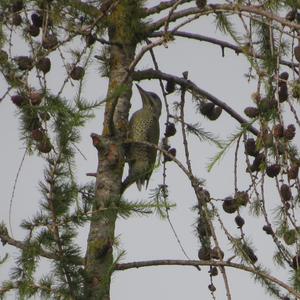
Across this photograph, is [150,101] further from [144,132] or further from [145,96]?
[144,132]

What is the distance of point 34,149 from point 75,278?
2.25ft

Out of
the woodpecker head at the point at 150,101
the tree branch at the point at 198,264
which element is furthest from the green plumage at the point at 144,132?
the tree branch at the point at 198,264

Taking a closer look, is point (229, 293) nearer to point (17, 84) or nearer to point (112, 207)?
point (112, 207)

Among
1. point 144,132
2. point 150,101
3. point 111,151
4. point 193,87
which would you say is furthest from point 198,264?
point 150,101

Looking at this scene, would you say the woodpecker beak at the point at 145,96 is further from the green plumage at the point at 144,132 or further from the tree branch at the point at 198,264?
the tree branch at the point at 198,264

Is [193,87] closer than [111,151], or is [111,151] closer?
[111,151]

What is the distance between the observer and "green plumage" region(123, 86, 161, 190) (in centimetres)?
538

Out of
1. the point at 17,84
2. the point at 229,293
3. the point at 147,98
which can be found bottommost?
the point at 229,293

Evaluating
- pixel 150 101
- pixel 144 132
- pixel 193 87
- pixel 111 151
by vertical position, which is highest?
pixel 150 101

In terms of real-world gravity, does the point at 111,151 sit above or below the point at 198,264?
above

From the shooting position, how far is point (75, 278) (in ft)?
10.8

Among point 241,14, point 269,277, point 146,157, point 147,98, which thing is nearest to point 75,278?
point 269,277

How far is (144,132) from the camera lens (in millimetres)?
6082

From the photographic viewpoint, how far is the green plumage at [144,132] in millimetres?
5376
